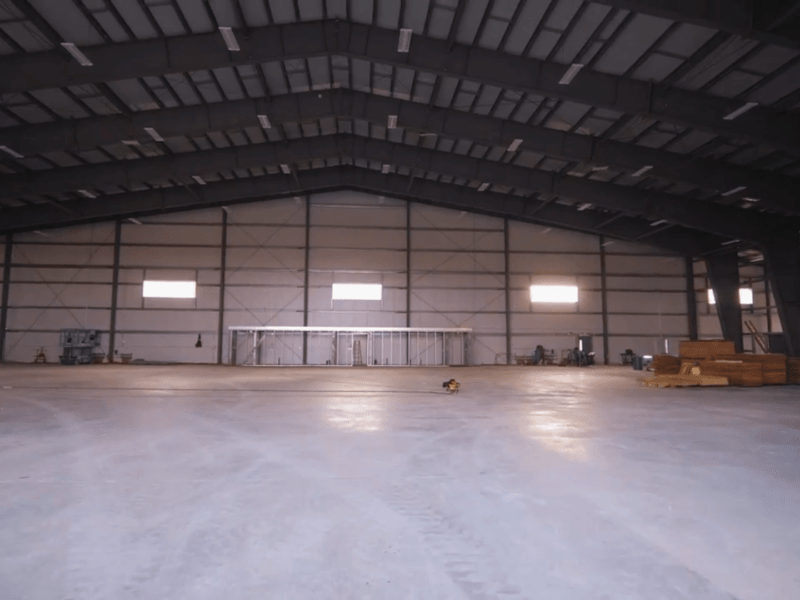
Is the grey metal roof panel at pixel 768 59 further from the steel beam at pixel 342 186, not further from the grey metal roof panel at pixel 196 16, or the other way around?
the grey metal roof panel at pixel 196 16

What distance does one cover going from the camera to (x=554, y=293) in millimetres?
28344

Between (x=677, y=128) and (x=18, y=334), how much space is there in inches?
1342

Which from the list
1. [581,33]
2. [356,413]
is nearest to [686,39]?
[581,33]

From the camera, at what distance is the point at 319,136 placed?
21.4 meters

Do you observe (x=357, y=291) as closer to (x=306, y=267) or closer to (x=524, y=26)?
(x=306, y=267)

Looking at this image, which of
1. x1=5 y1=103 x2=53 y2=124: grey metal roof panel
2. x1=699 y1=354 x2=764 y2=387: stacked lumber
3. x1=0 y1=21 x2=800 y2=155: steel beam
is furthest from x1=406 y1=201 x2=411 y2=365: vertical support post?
x1=5 y1=103 x2=53 y2=124: grey metal roof panel

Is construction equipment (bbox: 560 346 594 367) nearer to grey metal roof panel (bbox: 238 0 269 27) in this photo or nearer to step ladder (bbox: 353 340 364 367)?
step ladder (bbox: 353 340 364 367)

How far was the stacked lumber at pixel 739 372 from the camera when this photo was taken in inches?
605

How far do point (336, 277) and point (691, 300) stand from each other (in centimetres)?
2242

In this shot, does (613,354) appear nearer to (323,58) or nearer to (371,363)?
(371,363)

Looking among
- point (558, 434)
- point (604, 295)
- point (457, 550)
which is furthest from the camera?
point (604, 295)

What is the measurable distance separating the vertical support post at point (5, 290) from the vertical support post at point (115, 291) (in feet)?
19.1

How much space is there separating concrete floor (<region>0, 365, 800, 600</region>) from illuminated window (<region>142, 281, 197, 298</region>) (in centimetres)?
1983

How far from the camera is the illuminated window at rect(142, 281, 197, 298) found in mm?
26500
